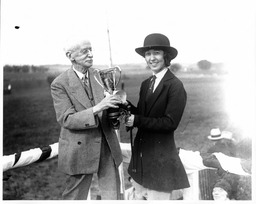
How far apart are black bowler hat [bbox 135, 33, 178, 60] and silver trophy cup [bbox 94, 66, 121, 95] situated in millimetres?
233

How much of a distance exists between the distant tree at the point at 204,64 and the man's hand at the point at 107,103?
0.65 meters

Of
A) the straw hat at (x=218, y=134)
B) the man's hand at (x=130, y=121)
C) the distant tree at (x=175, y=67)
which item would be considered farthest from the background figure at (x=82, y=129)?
the straw hat at (x=218, y=134)

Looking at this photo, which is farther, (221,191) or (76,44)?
(221,191)

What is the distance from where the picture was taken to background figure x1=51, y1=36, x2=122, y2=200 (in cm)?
146

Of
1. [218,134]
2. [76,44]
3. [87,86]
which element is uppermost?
[76,44]

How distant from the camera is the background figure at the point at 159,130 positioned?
4.92ft

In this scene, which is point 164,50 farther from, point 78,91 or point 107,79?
point 78,91

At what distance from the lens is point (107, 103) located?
A: 1.39 m

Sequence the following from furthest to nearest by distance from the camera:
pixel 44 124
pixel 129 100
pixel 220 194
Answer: pixel 44 124 → pixel 220 194 → pixel 129 100

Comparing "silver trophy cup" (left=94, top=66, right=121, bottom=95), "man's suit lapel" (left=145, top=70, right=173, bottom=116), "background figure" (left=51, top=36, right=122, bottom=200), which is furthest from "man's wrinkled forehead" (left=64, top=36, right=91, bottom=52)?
"man's suit lapel" (left=145, top=70, right=173, bottom=116)

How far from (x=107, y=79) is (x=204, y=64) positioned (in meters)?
0.67

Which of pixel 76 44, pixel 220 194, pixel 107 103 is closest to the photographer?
pixel 107 103

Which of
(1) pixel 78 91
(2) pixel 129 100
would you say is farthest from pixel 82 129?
(2) pixel 129 100

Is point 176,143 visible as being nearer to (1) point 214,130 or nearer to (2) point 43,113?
(1) point 214,130
